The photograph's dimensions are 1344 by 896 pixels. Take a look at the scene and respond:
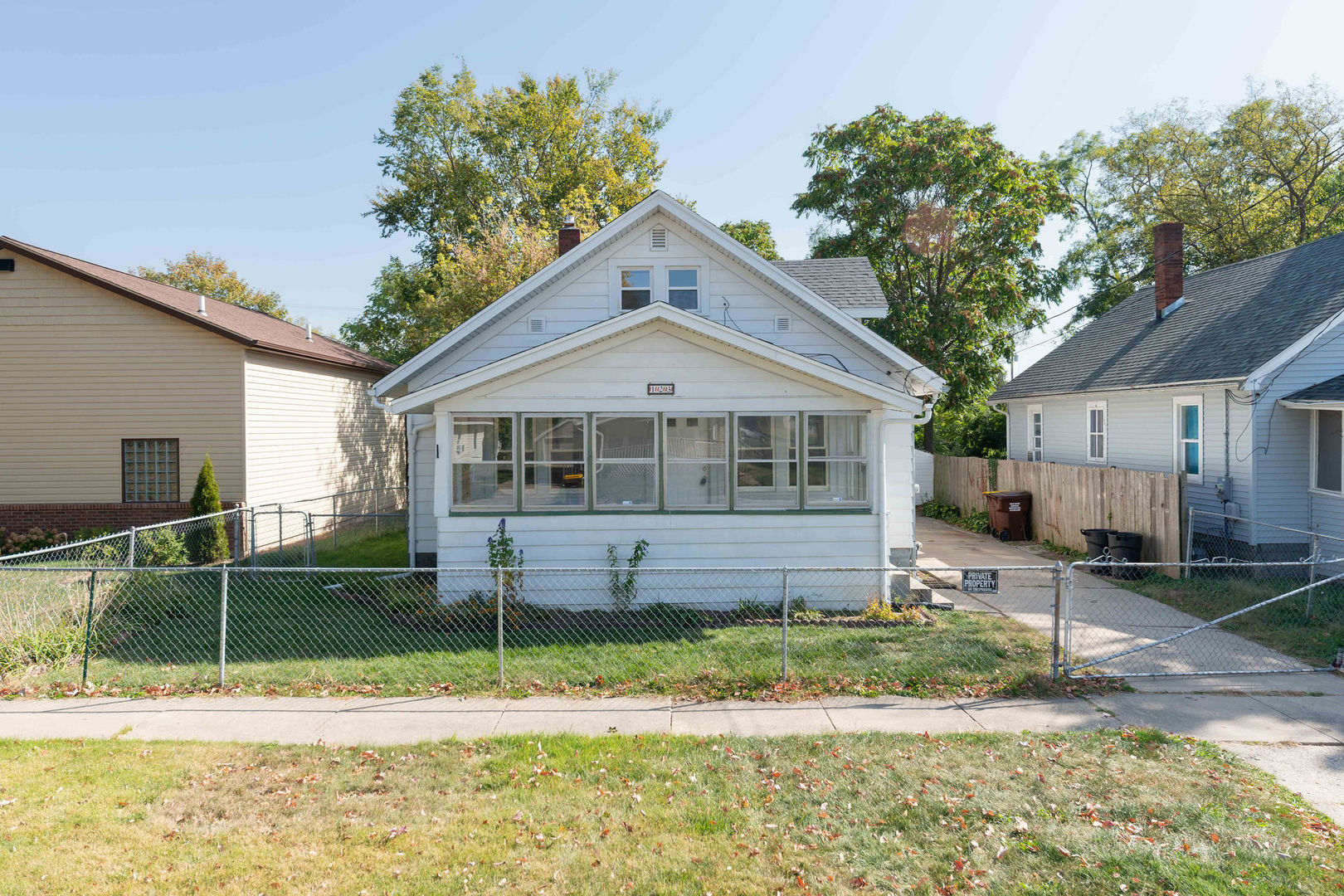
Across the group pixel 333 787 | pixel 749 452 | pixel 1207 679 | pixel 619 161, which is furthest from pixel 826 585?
pixel 619 161

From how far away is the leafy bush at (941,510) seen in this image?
25094 millimetres

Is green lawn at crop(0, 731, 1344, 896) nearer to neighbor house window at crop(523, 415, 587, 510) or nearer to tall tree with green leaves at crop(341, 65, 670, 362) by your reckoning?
neighbor house window at crop(523, 415, 587, 510)

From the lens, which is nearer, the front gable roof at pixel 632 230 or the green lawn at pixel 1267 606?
the green lawn at pixel 1267 606

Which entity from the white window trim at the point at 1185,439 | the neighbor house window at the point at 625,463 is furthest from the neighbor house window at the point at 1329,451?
the neighbor house window at the point at 625,463

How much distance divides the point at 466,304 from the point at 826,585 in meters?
20.2

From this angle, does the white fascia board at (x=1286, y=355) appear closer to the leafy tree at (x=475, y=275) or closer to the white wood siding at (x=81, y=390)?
the leafy tree at (x=475, y=275)

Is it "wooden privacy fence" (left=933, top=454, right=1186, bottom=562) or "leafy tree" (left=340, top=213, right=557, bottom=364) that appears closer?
"wooden privacy fence" (left=933, top=454, right=1186, bottom=562)

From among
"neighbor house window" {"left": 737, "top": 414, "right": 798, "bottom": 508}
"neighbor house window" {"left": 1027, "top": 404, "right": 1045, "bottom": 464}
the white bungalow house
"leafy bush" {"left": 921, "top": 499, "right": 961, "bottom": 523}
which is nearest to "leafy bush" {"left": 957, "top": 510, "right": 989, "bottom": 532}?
"leafy bush" {"left": 921, "top": 499, "right": 961, "bottom": 523}

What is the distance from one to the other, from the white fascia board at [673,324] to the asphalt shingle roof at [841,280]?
4.14m

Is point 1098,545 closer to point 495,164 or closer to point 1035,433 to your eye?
point 1035,433

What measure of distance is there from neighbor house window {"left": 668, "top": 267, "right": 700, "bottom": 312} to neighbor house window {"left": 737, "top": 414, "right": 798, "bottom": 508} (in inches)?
139

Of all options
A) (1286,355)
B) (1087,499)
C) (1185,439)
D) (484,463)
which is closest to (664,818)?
(484,463)

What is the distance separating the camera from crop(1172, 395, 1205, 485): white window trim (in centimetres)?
1592

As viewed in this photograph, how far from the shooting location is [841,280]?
17.1 meters
